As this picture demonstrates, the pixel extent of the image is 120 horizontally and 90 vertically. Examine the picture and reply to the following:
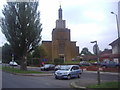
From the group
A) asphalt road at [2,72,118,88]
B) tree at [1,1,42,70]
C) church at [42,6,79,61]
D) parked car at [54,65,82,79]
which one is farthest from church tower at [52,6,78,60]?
asphalt road at [2,72,118,88]

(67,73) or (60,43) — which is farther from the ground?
(60,43)

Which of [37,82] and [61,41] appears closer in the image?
[37,82]

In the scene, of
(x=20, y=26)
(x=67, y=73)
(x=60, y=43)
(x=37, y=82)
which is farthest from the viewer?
(x=60, y=43)

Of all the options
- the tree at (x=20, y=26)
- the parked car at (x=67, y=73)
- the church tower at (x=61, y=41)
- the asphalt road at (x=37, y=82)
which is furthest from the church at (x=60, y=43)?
the asphalt road at (x=37, y=82)

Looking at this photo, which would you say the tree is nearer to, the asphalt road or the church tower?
the asphalt road

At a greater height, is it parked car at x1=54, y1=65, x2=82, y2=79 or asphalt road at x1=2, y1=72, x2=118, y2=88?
parked car at x1=54, y1=65, x2=82, y2=79

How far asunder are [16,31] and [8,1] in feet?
17.1

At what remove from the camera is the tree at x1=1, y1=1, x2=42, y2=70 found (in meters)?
39.3

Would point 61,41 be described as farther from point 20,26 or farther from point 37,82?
point 37,82

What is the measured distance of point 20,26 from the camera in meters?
39.4

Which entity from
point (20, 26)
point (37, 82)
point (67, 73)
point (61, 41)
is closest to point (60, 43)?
point (61, 41)

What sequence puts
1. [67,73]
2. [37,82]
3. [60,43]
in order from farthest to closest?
[60,43]
[67,73]
[37,82]

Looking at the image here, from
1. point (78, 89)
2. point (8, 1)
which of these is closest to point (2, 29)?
point (8, 1)

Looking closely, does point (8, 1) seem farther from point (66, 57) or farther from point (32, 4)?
point (66, 57)
